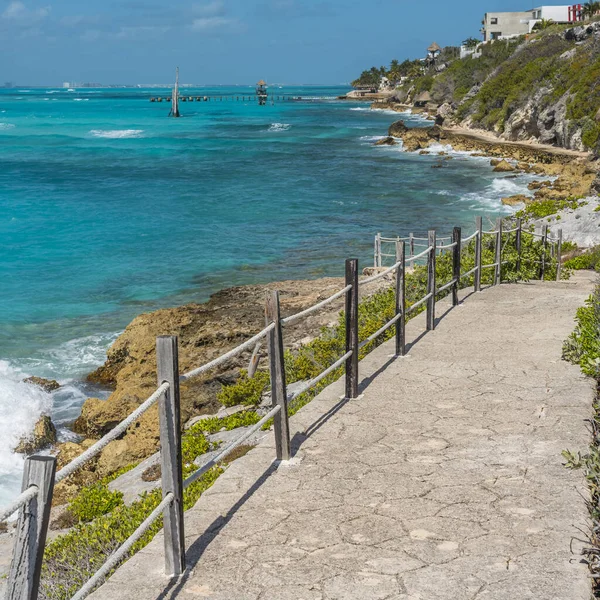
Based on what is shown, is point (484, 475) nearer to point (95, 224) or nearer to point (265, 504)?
point (265, 504)

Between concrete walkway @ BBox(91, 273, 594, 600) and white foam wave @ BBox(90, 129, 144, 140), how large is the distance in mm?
79197

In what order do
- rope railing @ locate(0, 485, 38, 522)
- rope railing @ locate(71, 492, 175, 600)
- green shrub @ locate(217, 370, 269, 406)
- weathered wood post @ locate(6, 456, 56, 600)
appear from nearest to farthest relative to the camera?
rope railing @ locate(0, 485, 38, 522) → weathered wood post @ locate(6, 456, 56, 600) → rope railing @ locate(71, 492, 175, 600) → green shrub @ locate(217, 370, 269, 406)

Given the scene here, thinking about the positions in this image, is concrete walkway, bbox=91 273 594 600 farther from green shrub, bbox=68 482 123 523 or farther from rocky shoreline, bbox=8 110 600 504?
rocky shoreline, bbox=8 110 600 504

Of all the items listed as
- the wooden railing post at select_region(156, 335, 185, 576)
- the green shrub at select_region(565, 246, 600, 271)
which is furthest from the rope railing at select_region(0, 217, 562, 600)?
the green shrub at select_region(565, 246, 600, 271)

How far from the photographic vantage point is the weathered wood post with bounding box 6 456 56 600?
2863 mm

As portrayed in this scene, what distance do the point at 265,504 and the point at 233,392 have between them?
197 inches

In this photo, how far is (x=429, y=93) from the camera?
387ft

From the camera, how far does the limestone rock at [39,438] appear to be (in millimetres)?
12586

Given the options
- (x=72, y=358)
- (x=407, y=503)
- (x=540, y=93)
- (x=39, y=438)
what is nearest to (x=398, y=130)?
(x=540, y=93)

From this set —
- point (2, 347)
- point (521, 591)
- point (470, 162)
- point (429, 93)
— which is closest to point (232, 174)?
point (470, 162)

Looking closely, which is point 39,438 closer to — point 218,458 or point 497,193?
point 218,458

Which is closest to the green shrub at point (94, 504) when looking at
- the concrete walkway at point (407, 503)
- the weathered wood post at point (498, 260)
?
the concrete walkway at point (407, 503)

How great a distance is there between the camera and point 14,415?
13867mm

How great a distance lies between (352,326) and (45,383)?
31.8 ft
